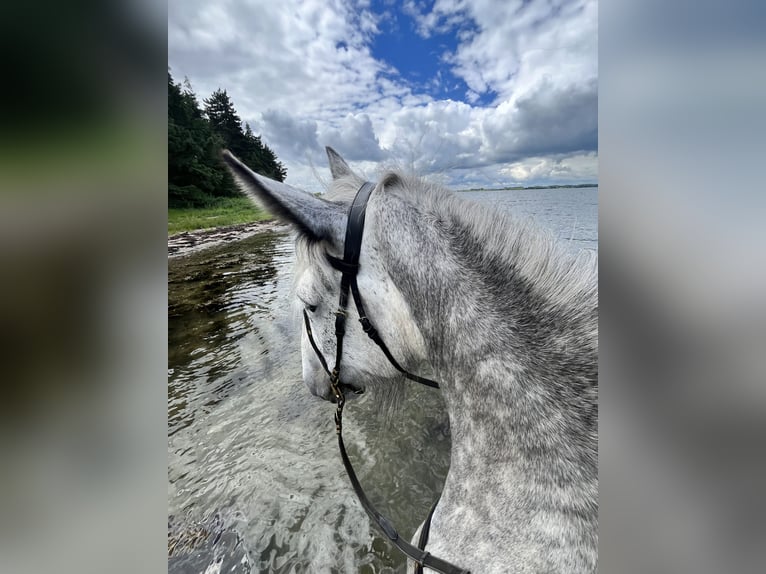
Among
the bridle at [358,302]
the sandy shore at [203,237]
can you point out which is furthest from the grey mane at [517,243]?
the sandy shore at [203,237]

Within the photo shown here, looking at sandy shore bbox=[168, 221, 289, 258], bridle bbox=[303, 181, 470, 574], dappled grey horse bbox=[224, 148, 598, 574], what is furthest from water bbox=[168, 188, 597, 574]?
sandy shore bbox=[168, 221, 289, 258]

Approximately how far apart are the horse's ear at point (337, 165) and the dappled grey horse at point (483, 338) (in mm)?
444

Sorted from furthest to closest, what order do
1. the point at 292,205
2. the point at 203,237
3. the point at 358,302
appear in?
the point at 203,237 < the point at 358,302 < the point at 292,205

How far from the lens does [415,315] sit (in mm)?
1279

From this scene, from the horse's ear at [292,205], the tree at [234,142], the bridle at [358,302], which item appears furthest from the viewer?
the tree at [234,142]

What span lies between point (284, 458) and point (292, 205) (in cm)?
292

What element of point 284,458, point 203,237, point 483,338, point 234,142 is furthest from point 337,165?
point 203,237

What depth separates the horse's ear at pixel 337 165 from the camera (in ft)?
6.21

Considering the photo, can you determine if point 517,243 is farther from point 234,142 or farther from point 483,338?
point 234,142

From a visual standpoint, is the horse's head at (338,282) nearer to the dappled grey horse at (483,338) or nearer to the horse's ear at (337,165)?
Answer: the dappled grey horse at (483,338)

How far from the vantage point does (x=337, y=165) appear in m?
1.93
